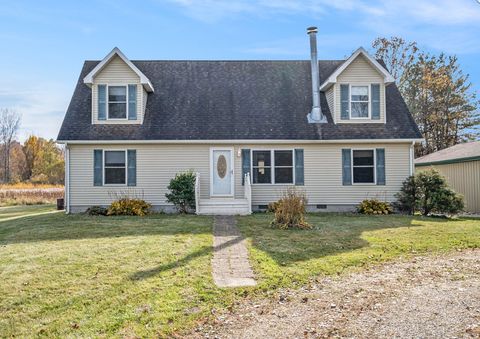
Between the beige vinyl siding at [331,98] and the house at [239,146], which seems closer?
the house at [239,146]

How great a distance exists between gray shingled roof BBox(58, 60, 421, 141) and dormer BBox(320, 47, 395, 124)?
1.28 ft

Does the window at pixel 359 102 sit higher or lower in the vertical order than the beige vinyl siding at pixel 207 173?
higher

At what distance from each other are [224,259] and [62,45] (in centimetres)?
1178

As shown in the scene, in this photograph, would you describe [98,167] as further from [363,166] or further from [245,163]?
[363,166]

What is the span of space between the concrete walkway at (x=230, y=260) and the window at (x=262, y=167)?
16.3 ft

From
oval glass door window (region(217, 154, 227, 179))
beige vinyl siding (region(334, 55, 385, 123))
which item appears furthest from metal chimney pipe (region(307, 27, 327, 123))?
oval glass door window (region(217, 154, 227, 179))

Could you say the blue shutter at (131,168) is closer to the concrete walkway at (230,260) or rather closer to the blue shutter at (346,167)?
the concrete walkway at (230,260)

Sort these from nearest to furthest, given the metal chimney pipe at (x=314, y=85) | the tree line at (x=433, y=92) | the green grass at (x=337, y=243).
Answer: the green grass at (x=337, y=243)
the metal chimney pipe at (x=314, y=85)
the tree line at (x=433, y=92)

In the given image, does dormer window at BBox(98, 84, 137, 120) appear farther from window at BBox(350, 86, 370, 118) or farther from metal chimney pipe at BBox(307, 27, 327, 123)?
window at BBox(350, 86, 370, 118)

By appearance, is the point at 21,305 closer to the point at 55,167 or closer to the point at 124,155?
the point at 124,155

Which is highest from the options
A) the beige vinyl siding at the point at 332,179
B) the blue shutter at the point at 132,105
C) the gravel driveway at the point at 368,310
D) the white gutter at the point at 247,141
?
the blue shutter at the point at 132,105

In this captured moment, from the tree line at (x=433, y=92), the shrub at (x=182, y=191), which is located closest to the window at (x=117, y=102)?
the shrub at (x=182, y=191)

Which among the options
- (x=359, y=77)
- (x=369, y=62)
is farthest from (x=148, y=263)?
(x=369, y=62)

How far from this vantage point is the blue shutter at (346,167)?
15549mm
